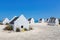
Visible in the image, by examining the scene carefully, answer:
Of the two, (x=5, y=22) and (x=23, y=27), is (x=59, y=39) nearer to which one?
(x=23, y=27)

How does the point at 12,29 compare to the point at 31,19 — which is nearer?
the point at 12,29

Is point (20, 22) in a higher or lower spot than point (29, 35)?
higher

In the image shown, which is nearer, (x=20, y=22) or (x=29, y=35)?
(x=29, y=35)

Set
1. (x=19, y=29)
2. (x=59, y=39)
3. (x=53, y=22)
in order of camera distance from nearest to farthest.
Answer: (x=59, y=39), (x=19, y=29), (x=53, y=22)

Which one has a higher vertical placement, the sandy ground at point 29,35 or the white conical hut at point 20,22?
the white conical hut at point 20,22

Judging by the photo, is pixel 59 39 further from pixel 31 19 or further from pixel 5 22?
pixel 31 19

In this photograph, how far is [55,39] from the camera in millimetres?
23156

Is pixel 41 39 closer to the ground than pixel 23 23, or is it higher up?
closer to the ground

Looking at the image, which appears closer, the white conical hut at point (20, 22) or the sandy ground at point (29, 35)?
the sandy ground at point (29, 35)

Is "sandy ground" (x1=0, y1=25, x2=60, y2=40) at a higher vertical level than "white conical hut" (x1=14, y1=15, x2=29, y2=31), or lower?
lower

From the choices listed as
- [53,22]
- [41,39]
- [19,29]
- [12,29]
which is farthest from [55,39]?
[53,22]

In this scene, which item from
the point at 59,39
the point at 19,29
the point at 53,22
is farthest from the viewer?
the point at 53,22

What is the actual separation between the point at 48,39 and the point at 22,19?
17302mm

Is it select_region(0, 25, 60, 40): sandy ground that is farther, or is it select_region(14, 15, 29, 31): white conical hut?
select_region(14, 15, 29, 31): white conical hut
